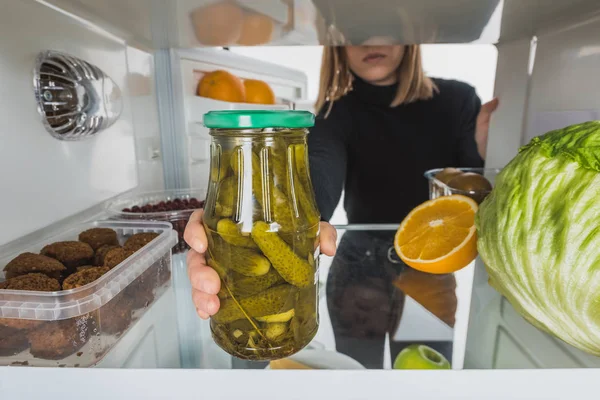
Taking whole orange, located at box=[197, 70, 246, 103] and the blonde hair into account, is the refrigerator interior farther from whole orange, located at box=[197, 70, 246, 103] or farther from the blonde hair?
the blonde hair

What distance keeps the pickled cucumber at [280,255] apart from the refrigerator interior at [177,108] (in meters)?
0.10

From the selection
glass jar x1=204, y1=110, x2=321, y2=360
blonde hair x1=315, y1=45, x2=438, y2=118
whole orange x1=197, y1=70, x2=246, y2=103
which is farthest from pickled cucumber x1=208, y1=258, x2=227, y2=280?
blonde hair x1=315, y1=45, x2=438, y2=118

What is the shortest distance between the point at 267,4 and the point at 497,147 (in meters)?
0.69

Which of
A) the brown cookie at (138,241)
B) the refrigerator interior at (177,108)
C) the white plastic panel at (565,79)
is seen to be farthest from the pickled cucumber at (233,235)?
the white plastic panel at (565,79)

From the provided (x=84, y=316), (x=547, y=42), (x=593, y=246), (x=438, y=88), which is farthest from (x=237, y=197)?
(x=438, y=88)

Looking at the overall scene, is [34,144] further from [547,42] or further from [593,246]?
[547,42]

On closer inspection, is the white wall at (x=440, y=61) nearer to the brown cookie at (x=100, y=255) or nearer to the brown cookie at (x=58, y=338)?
the brown cookie at (x=100, y=255)

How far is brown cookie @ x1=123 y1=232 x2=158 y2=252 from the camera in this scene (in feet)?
1.94

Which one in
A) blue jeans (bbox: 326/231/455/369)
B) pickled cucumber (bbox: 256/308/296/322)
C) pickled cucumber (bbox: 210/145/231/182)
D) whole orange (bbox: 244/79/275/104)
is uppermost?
whole orange (bbox: 244/79/275/104)

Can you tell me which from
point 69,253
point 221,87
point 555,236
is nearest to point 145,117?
point 221,87

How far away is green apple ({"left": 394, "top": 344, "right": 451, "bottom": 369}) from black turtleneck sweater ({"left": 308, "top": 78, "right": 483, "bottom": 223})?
0.74 meters

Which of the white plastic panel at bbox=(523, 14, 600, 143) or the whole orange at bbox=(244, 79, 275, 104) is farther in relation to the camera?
the whole orange at bbox=(244, 79, 275, 104)

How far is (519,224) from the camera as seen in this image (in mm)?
441

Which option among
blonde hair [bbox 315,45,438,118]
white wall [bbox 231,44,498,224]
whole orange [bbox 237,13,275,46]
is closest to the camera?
whole orange [bbox 237,13,275,46]
